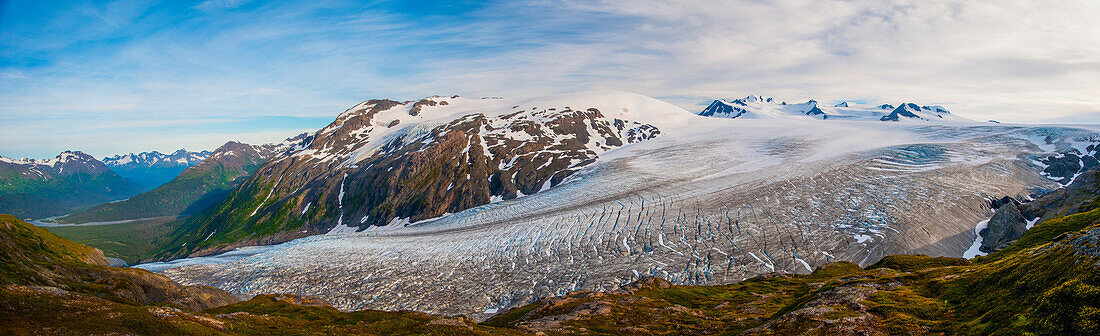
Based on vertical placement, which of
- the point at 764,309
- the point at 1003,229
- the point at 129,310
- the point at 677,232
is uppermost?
the point at 129,310

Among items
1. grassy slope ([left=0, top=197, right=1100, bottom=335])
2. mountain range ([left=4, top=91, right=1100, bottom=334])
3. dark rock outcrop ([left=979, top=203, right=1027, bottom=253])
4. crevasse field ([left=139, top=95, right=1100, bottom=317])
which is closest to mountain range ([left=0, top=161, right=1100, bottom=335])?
grassy slope ([left=0, top=197, right=1100, bottom=335])

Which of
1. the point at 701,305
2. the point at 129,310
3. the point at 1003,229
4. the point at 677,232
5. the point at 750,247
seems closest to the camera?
the point at 129,310

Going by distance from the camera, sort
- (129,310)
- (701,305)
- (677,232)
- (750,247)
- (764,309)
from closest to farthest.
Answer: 1. (129,310)
2. (764,309)
3. (701,305)
4. (750,247)
5. (677,232)

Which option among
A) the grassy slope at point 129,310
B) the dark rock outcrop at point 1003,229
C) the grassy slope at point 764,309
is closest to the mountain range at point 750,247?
the grassy slope at point 764,309

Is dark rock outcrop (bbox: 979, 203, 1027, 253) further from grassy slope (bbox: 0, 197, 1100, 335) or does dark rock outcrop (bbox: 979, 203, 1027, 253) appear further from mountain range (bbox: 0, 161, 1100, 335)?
grassy slope (bbox: 0, 197, 1100, 335)

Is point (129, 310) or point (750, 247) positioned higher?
point (129, 310)

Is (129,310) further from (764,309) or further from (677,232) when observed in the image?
(677,232)

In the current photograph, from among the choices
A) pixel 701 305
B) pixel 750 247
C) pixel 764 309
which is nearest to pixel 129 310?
pixel 701 305

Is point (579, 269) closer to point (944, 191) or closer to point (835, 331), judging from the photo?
point (835, 331)

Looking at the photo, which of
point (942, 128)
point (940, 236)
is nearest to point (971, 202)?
point (940, 236)

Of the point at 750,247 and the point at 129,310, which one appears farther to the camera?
the point at 750,247

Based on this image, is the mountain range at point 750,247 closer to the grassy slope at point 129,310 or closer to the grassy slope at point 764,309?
the grassy slope at point 764,309
